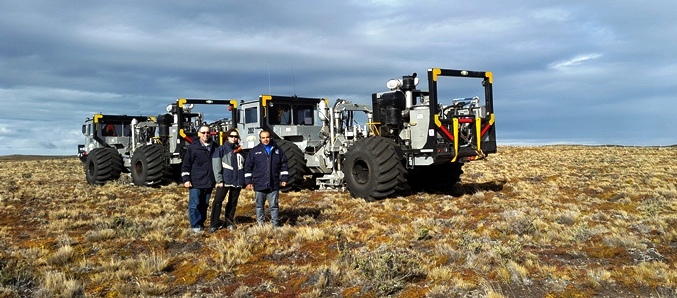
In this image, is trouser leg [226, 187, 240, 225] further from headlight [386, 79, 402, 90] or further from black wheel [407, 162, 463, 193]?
black wheel [407, 162, 463, 193]

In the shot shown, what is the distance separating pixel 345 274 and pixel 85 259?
355cm

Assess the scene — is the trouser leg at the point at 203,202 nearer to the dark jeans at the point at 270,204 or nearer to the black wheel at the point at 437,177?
the dark jeans at the point at 270,204

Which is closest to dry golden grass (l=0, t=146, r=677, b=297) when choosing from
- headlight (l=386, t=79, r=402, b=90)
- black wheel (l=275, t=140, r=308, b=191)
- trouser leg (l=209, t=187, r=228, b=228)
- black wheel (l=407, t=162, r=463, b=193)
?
trouser leg (l=209, t=187, r=228, b=228)

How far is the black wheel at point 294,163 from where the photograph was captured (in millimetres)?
14242

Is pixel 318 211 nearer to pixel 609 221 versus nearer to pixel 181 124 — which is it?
pixel 609 221

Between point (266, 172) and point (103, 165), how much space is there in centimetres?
1297

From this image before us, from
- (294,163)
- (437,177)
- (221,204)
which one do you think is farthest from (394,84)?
(221,204)

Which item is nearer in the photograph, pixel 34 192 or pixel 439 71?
pixel 439 71

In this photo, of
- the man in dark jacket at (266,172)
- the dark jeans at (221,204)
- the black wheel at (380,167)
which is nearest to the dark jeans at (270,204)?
the man in dark jacket at (266,172)

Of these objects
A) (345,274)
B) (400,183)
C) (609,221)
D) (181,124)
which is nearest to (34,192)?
(181,124)

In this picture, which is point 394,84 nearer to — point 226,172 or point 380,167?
point 380,167

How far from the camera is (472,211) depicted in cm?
1029

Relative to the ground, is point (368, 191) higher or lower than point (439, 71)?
lower

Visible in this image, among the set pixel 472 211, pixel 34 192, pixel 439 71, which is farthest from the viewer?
pixel 34 192
